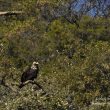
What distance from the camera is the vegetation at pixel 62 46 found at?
1352cm

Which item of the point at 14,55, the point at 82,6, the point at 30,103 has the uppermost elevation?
the point at 30,103

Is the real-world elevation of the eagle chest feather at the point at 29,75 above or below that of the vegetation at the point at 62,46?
above

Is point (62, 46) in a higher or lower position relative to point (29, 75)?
lower

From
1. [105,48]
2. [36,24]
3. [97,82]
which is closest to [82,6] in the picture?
[36,24]

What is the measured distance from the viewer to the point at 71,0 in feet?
78.2

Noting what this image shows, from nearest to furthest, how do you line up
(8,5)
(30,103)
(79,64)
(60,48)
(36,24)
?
(30,103) < (79,64) < (60,48) < (36,24) < (8,5)

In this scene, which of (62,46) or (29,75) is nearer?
(29,75)

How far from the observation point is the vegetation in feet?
44.3

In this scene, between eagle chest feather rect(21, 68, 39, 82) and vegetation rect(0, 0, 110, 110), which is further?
vegetation rect(0, 0, 110, 110)


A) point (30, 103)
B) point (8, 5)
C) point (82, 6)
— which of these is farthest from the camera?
point (8, 5)

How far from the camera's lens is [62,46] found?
2167cm

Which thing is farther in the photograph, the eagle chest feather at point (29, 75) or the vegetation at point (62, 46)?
the vegetation at point (62, 46)

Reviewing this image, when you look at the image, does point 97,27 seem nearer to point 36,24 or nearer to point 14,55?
point 36,24

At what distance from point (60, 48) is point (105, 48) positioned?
23.0ft
